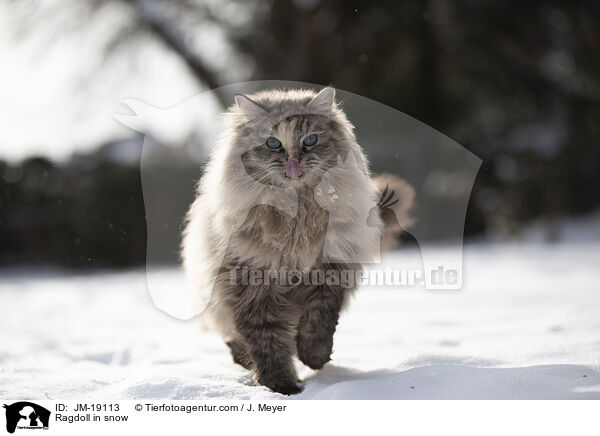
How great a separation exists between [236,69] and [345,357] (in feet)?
13.6

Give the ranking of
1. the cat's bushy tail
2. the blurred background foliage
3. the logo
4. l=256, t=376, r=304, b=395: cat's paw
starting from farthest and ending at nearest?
the blurred background foliage → the cat's bushy tail → l=256, t=376, r=304, b=395: cat's paw → the logo

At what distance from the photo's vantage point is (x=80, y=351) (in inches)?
104

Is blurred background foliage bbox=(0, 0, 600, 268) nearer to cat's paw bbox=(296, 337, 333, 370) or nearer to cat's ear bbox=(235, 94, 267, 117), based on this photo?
cat's ear bbox=(235, 94, 267, 117)

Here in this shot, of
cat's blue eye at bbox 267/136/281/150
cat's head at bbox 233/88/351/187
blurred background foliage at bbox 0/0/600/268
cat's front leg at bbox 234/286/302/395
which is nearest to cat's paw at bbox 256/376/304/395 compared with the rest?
cat's front leg at bbox 234/286/302/395

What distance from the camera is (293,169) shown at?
5.63ft

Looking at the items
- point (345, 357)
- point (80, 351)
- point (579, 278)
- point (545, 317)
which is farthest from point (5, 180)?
point (579, 278)

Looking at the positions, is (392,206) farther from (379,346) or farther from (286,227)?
(379,346)

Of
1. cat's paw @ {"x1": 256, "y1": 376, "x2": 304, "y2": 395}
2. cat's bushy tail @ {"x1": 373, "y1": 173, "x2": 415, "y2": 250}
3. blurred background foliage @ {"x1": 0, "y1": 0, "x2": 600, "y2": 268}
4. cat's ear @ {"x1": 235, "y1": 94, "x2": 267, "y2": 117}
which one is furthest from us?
blurred background foliage @ {"x1": 0, "y1": 0, "x2": 600, "y2": 268}

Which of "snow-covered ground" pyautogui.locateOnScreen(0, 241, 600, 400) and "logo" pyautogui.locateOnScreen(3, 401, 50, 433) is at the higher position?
"snow-covered ground" pyautogui.locateOnScreen(0, 241, 600, 400)

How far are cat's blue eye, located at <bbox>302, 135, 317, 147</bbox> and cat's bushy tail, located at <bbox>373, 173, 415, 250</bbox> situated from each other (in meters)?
0.44

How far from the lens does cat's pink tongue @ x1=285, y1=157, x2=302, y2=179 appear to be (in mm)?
1717

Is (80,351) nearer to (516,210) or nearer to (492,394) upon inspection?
(492,394)

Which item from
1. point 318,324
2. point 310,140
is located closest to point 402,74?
point 310,140

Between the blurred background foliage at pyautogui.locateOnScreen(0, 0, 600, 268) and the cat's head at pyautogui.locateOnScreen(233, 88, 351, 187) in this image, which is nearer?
the cat's head at pyautogui.locateOnScreen(233, 88, 351, 187)
